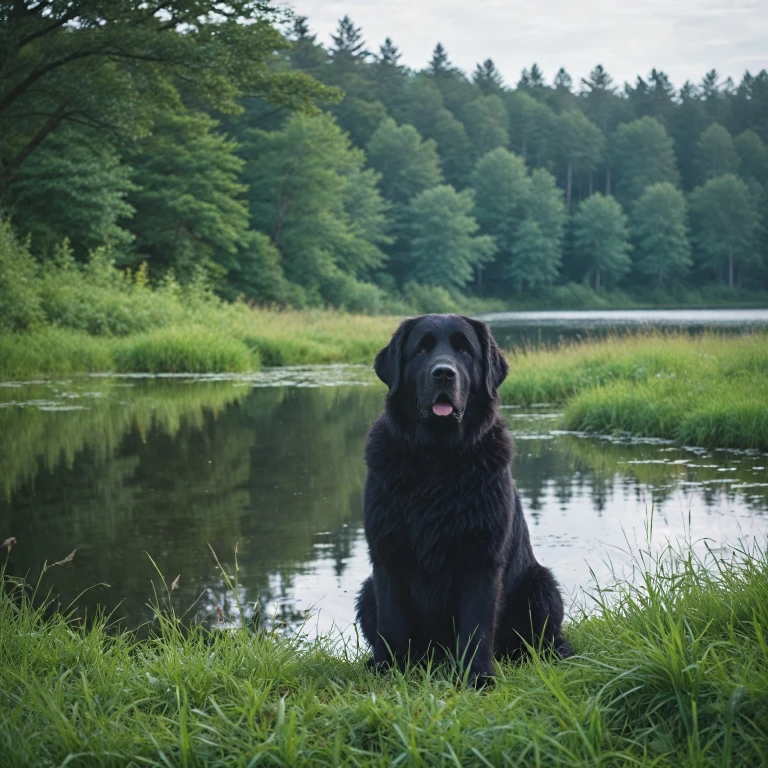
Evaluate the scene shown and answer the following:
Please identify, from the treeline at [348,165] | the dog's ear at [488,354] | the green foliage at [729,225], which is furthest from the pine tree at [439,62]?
the dog's ear at [488,354]

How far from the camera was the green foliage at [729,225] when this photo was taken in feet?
253

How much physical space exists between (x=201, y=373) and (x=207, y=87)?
6898mm

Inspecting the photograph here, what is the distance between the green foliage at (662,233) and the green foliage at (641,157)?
505 cm

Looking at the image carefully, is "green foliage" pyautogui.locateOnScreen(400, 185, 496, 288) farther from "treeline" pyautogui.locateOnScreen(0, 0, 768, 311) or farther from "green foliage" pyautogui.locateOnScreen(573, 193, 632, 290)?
"green foliage" pyautogui.locateOnScreen(573, 193, 632, 290)

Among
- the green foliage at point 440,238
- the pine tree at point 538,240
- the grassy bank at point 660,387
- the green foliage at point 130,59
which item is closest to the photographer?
the grassy bank at point 660,387

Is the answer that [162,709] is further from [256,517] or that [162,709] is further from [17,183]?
[17,183]

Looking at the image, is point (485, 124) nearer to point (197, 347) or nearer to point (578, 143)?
point (578, 143)

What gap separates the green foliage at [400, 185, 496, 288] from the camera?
63.2 meters

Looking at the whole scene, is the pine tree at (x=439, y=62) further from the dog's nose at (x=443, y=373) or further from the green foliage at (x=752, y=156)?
the dog's nose at (x=443, y=373)

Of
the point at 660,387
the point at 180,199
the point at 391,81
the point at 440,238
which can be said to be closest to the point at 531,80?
the point at 391,81

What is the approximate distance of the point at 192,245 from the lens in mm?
38344

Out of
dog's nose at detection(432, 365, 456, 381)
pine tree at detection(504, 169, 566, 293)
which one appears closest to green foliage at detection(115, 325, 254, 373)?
dog's nose at detection(432, 365, 456, 381)

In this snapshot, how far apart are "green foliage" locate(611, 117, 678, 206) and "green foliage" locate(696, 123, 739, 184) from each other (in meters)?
2.99

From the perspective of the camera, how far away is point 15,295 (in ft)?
72.2
